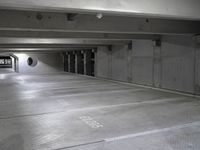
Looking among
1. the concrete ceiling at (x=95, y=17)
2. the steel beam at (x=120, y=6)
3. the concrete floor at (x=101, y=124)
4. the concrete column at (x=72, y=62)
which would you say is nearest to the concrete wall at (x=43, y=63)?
the concrete column at (x=72, y=62)

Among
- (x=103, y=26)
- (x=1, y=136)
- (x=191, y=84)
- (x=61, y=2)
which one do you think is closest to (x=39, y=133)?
(x=1, y=136)

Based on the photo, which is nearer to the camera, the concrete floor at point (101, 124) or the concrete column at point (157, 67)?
the concrete floor at point (101, 124)

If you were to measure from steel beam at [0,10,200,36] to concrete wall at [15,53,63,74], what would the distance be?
12.4m

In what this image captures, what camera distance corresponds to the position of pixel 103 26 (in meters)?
4.64

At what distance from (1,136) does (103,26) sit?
116 inches

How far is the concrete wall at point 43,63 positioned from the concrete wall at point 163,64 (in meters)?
8.38

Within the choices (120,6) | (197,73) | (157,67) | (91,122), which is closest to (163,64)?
(157,67)

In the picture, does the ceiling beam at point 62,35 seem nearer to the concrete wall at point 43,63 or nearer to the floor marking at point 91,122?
the floor marking at point 91,122

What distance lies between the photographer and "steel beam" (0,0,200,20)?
2.20 metres

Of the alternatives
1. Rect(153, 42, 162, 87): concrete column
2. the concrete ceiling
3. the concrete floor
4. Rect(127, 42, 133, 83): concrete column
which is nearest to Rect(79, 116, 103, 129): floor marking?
the concrete floor

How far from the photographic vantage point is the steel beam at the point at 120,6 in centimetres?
220

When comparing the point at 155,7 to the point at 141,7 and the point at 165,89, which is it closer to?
the point at 141,7

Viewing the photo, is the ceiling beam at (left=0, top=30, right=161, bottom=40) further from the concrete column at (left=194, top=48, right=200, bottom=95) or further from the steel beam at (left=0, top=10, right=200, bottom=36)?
the concrete column at (left=194, top=48, right=200, bottom=95)

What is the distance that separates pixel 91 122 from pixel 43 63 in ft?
45.9
